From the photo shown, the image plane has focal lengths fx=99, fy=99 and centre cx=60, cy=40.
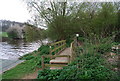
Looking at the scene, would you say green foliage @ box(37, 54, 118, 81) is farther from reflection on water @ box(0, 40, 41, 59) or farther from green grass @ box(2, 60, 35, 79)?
reflection on water @ box(0, 40, 41, 59)

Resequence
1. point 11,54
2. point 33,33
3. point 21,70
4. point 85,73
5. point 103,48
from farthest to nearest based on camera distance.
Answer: point 33,33 < point 11,54 < point 21,70 < point 103,48 < point 85,73

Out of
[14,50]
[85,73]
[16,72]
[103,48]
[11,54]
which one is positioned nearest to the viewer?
[85,73]

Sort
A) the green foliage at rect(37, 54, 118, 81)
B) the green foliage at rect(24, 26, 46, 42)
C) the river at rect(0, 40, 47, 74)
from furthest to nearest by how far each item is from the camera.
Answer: the green foliage at rect(24, 26, 46, 42), the river at rect(0, 40, 47, 74), the green foliage at rect(37, 54, 118, 81)

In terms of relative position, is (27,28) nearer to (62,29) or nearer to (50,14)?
(50,14)

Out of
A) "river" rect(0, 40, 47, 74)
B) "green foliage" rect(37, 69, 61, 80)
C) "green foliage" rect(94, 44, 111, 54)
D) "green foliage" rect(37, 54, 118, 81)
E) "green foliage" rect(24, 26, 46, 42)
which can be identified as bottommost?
"river" rect(0, 40, 47, 74)

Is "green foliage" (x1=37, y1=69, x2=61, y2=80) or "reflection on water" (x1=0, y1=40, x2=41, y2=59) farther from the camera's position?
"reflection on water" (x1=0, y1=40, x2=41, y2=59)

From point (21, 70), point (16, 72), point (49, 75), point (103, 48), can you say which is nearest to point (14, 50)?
point (21, 70)

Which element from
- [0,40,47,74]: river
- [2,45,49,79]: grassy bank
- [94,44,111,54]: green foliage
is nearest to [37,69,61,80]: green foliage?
[2,45,49,79]: grassy bank

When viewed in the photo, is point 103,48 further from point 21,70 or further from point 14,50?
point 14,50

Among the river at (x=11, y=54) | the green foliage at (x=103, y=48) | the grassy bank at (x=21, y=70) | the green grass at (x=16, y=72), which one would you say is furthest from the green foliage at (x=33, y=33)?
the green foliage at (x=103, y=48)

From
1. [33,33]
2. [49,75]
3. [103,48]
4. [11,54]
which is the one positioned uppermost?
[33,33]

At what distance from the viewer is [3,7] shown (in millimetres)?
4121

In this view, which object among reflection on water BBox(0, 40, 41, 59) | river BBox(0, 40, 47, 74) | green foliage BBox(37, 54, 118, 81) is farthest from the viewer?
reflection on water BBox(0, 40, 41, 59)

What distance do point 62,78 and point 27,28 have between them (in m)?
7.02
